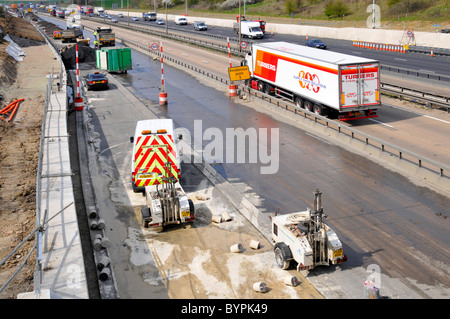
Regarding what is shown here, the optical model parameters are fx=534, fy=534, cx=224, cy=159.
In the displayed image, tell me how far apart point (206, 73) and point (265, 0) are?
328 feet

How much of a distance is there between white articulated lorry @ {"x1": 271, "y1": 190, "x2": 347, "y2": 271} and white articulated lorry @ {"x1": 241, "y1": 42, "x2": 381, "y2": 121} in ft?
50.3

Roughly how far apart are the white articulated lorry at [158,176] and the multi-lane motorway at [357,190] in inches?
50.6

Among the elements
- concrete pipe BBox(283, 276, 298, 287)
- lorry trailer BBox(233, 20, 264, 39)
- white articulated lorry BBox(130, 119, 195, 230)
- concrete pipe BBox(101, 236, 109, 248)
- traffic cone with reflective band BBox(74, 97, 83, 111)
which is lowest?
concrete pipe BBox(283, 276, 298, 287)

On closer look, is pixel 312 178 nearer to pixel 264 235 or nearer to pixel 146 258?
pixel 264 235

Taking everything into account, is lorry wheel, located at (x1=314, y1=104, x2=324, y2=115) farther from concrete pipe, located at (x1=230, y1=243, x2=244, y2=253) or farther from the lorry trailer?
the lorry trailer

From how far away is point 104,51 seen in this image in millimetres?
50625

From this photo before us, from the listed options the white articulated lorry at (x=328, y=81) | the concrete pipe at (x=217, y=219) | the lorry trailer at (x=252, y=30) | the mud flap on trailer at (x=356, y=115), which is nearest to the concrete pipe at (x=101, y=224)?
the concrete pipe at (x=217, y=219)

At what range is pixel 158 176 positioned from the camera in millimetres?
17891

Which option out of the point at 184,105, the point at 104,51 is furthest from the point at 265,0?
the point at 184,105

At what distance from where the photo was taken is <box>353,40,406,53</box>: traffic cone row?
5867 centimetres

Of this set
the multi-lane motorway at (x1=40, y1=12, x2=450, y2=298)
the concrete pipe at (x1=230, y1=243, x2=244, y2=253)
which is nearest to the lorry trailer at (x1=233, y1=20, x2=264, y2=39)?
the multi-lane motorway at (x1=40, y1=12, x2=450, y2=298)

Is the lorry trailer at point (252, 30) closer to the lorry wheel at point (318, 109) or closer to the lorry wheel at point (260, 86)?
the lorry wheel at point (260, 86)

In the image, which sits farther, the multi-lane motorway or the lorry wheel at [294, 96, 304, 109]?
the lorry wheel at [294, 96, 304, 109]

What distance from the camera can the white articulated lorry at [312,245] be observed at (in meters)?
12.5
